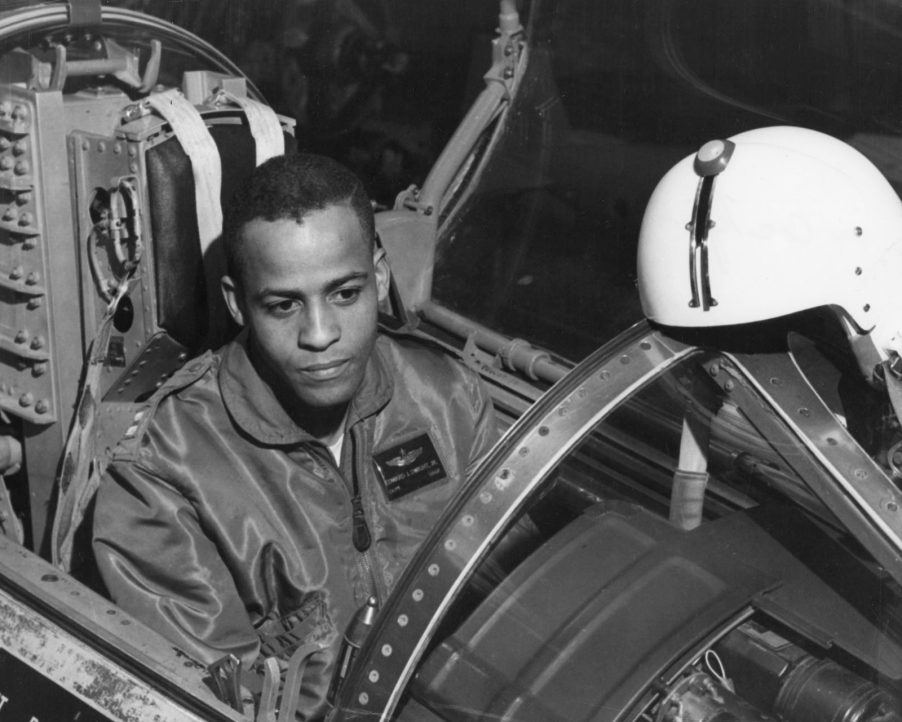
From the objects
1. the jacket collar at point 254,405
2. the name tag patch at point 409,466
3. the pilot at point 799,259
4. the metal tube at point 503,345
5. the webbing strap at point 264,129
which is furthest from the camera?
the metal tube at point 503,345

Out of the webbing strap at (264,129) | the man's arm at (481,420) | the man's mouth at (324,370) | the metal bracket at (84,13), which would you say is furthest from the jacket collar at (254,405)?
the metal bracket at (84,13)

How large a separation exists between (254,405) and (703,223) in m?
0.75

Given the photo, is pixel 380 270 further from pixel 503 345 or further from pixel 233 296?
pixel 503 345

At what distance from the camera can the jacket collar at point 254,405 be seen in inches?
74.5

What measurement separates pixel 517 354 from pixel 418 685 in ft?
3.65

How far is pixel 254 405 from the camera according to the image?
1909 millimetres

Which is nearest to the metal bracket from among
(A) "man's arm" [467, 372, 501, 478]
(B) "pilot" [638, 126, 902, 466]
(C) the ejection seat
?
(C) the ejection seat

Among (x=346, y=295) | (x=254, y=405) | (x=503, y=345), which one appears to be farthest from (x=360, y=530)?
(x=503, y=345)

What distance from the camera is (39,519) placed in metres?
2.41

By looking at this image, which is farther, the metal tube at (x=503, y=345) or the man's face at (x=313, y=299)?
the metal tube at (x=503, y=345)

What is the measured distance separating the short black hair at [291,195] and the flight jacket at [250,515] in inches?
8.1

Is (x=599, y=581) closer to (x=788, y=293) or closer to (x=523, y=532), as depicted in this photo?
(x=523, y=532)

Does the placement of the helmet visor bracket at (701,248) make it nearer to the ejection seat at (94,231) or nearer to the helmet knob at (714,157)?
the helmet knob at (714,157)

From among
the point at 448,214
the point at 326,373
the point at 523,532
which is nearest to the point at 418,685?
the point at 523,532
